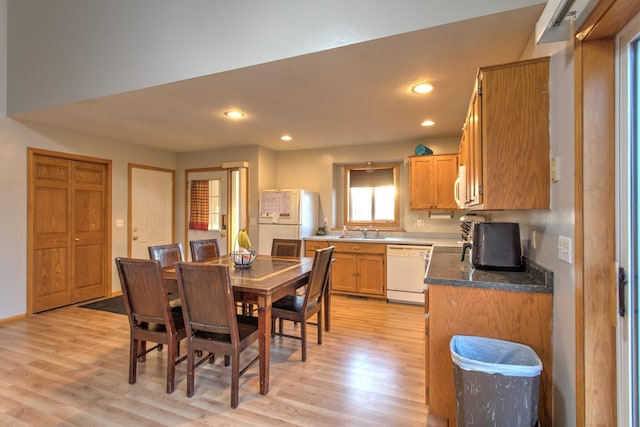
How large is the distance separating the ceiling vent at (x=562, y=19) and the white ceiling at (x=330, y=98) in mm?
503

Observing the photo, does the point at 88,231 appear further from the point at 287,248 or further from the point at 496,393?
the point at 496,393

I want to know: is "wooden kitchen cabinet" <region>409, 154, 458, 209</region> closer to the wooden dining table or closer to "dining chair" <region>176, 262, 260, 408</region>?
the wooden dining table

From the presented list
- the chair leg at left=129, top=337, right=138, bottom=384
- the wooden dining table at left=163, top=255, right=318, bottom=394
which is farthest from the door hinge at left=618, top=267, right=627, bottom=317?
the chair leg at left=129, top=337, right=138, bottom=384

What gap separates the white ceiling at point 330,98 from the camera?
203 cm

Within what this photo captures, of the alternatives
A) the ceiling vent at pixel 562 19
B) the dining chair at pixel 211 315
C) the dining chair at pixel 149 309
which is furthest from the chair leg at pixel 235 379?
the ceiling vent at pixel 562 19

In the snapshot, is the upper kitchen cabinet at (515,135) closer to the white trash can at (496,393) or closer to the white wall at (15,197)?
the white trash can at (496,393)

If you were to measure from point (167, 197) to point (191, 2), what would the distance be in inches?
142

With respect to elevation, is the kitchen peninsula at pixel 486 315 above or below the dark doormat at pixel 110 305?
above

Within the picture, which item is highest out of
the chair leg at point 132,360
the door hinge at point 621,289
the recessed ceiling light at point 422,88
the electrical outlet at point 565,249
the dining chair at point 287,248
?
the recessed ceiling light at point 422,88

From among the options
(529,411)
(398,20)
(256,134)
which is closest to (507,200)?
(529,411)

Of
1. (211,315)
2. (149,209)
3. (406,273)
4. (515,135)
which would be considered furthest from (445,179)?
(149,209)

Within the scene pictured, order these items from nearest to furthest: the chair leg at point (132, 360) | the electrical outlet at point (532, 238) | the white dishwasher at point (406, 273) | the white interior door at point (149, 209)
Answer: the electrical outlet at point (532, 238) → the chair leg at point (132, 360) → the white dishwasher at point (406, 273) → the white interior door at point (149, 209)

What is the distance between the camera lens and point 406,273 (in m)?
4.14

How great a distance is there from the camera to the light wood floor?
188 cm
